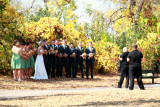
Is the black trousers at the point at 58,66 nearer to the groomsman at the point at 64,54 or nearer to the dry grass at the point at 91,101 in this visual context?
the groomsman at the point at 64,54

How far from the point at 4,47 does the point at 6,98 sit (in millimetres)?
8763

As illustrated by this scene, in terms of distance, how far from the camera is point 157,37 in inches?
1083

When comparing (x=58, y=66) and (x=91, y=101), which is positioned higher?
(x=58, y=66)

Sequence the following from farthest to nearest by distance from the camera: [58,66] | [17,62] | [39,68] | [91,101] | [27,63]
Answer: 1. [58,66]
2. [39,68]
3. [27,63]
4. [17,62]
5. [91,101]

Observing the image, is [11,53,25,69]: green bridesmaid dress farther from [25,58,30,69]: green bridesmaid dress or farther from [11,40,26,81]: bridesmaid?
[25,58,30,69]: green bridesmaid dress

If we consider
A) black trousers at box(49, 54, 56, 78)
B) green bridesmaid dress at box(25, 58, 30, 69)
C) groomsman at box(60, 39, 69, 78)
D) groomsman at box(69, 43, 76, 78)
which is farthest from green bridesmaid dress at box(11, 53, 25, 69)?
groomsman at box(69, 43, 76, 78)

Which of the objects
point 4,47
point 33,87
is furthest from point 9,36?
point 33,87

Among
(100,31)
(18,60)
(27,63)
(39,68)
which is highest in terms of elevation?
(100,31)

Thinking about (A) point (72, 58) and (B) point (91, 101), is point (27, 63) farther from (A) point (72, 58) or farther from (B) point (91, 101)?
(B) point (91, 101)

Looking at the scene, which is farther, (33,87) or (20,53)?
(20,53)

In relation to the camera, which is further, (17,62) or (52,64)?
(52,64)

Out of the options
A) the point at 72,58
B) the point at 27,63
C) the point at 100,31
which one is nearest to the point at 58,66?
the point at 72,58

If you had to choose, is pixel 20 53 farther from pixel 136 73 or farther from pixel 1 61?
pixel 136 73

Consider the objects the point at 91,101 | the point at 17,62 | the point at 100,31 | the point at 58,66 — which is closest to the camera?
the point at 91,101
